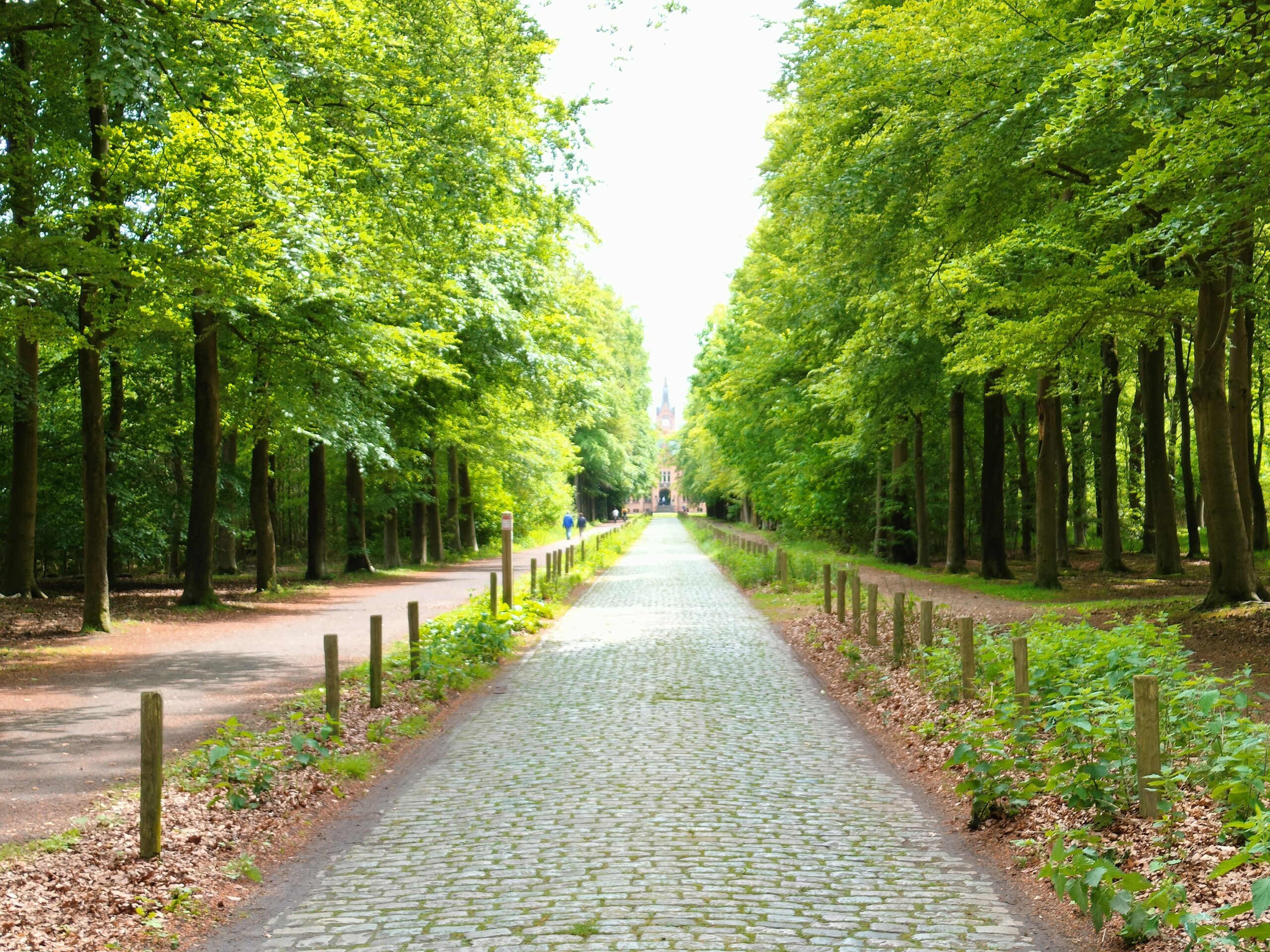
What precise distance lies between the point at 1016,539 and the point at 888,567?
1230 cm

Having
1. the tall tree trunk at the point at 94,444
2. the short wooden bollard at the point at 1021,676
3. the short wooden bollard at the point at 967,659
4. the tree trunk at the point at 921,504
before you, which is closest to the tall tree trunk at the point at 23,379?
the tall tree trunk at the point at 94,444

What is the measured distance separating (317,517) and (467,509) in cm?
1732

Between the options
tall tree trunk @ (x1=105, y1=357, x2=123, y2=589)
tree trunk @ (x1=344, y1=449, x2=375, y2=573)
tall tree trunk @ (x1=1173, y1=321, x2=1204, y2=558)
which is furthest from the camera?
tree trunk @ (x1=344, y1=449, x2=375, y2=573)

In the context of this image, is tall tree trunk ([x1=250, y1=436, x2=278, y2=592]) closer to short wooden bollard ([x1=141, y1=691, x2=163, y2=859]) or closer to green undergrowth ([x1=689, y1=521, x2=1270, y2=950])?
green undergrowth ([x1=689, y1=521, x2=1270, y2=950])

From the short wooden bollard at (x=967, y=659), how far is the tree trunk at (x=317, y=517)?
22334mm

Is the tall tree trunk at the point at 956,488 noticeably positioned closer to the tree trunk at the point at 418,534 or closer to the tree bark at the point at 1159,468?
the tree bark at the point at 1159,468

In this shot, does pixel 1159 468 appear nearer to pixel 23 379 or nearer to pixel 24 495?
pixel 23 379

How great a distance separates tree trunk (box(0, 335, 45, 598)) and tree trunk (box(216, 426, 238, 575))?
191 inches

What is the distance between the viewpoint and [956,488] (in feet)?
86.5

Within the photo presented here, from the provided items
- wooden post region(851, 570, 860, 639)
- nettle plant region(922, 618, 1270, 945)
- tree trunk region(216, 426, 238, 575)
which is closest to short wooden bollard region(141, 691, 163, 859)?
nettle plant region(922, 618, 1270, 945)

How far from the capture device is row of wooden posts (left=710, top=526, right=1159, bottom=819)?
6.10 m

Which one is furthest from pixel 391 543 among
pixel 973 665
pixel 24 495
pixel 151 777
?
pixel 151 777

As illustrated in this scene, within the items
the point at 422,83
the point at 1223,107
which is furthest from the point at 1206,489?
the point at 422,83

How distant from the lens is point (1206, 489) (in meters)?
15.5
